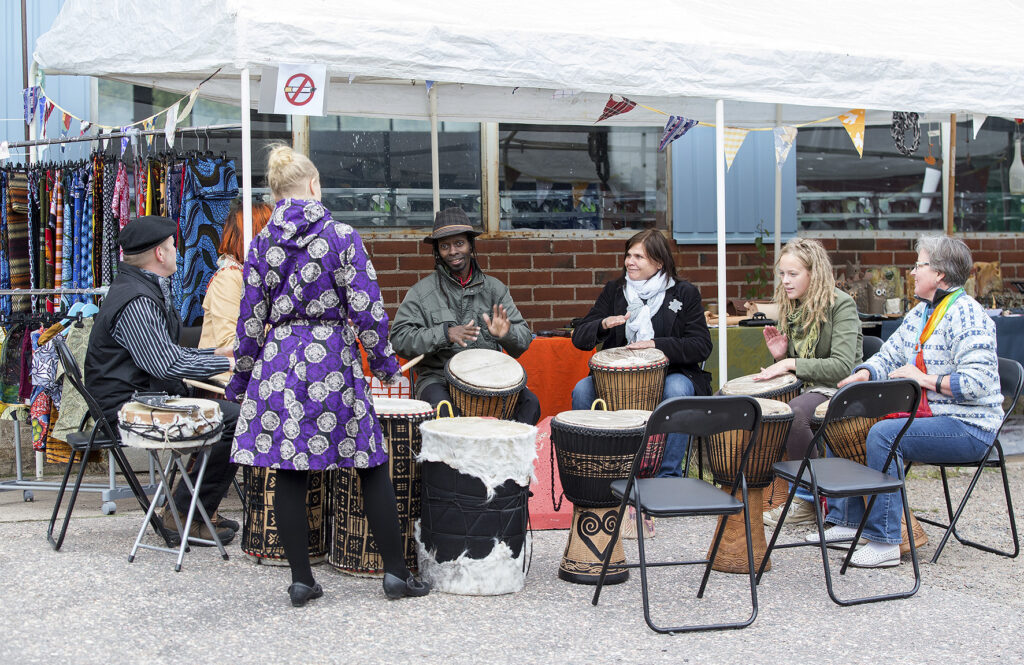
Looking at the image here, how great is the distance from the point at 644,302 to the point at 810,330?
34.4 inches

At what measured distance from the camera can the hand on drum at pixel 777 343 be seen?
5172 millimetres

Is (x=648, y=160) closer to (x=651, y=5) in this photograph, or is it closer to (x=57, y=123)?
(x=651, y=5)

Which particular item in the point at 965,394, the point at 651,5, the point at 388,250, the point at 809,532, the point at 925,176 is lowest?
the point at 809,532

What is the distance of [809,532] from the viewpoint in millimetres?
4926

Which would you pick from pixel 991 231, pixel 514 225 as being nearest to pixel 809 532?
pixel 514 225

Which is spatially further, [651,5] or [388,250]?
[388,250]

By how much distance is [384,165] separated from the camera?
7.82 meters

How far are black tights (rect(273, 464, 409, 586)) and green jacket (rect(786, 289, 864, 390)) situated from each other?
2.20m

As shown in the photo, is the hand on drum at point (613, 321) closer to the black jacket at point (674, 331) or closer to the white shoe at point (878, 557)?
the black jacket at point (674, 331)

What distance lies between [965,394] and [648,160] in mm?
4312

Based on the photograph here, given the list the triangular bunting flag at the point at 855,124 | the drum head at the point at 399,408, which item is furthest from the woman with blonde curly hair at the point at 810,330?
the drum head at the point at 399,408

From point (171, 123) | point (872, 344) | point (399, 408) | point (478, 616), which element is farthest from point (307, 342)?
point (872, 344)

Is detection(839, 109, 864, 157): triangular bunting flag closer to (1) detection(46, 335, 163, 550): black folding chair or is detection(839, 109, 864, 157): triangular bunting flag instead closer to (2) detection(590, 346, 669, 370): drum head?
(2) detection(590, 346, 669, 370): drum head

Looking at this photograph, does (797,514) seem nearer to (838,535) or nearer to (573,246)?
(838,535)
